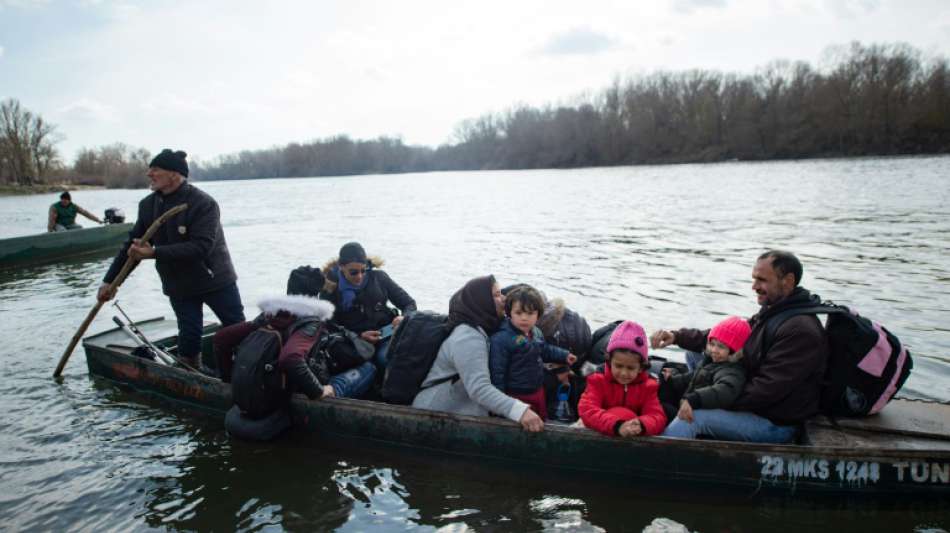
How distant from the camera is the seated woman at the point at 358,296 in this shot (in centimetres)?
618

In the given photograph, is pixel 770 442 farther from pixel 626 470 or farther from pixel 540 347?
pixel 540 347

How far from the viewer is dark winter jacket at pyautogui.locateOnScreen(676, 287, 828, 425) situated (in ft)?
13.4

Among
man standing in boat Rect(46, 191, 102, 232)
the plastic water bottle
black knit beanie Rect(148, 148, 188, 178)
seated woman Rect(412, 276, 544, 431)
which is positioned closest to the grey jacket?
seated woman Rect(412, 276, 544, 431)

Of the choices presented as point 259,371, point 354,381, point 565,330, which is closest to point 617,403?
point 565,330

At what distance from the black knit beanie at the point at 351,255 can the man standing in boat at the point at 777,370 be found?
346 cm

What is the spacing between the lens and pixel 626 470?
176 inches

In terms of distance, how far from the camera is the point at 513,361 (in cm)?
470

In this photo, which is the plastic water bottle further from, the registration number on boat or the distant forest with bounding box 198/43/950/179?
the distant forest with bounding box 198/43/950/179

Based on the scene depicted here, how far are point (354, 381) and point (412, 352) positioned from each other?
1115 mm

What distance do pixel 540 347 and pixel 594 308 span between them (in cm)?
594

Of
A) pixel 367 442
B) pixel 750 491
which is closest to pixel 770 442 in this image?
pixel 750 491

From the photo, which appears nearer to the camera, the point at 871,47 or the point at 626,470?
the point at 626,470

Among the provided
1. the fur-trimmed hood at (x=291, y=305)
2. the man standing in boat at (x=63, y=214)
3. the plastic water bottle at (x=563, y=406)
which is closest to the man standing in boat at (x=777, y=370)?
the plastic water bottle at (x=563, y=406)

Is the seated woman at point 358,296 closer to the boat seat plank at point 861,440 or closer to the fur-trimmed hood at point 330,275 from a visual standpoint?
the fur-trimmed hood at point 330,275
